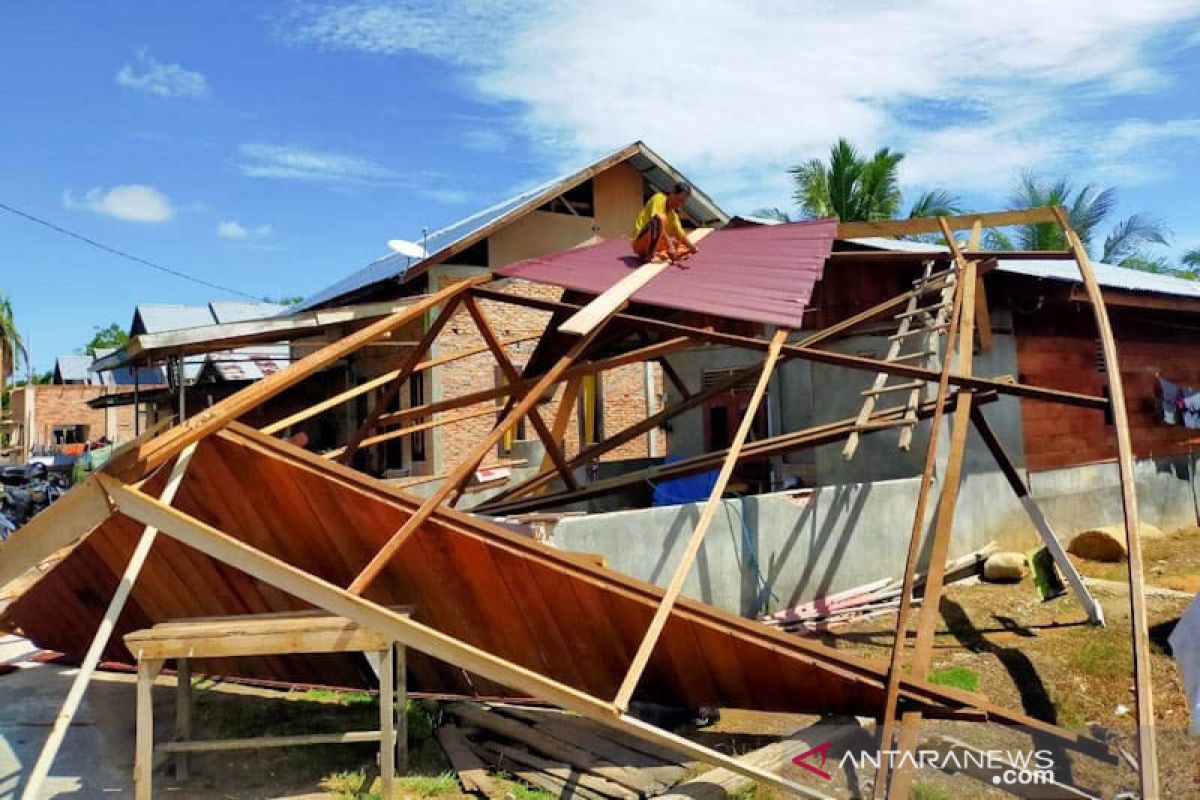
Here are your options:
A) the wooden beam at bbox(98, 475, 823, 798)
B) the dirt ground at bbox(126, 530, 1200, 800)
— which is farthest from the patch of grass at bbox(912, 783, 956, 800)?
the wooden beam at bbox(98, 475, 823, 798)

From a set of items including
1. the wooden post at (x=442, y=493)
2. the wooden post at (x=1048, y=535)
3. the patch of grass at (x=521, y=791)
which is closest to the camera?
the wooden post at (x=442, y=493)

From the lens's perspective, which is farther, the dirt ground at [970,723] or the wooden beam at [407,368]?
the wooden beam at [407,368]

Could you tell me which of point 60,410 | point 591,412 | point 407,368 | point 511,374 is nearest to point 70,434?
point 60,410

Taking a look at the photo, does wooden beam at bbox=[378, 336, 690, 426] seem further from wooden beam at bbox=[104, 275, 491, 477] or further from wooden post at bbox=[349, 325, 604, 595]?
wooden beam at bbox=[104, 275, 491, 477]

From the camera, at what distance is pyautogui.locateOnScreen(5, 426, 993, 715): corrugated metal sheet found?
428cm

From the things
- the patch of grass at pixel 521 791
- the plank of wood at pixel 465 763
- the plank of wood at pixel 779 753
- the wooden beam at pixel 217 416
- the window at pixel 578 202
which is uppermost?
the window at pixel 578 202

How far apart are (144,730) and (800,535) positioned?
5.88 m

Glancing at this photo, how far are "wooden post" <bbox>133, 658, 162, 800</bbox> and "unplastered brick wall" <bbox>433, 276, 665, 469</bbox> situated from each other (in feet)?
32.2

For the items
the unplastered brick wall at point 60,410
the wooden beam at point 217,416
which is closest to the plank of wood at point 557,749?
the wooden beam at point 217,416

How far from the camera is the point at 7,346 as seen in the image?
3831 cm

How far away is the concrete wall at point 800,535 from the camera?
7.09 meters

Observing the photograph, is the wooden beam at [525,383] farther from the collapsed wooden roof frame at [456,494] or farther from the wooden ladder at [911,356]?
→ the wooden ladder at [911,356]

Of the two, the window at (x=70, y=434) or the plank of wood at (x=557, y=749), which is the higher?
the window at (x=70, y=434)

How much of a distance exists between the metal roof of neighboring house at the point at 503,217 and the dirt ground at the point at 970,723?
920cm
